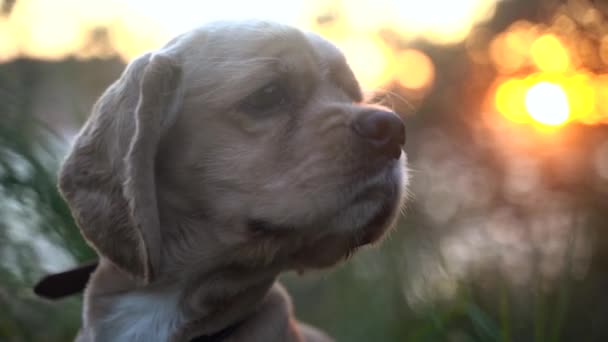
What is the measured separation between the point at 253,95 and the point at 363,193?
52 centimetres

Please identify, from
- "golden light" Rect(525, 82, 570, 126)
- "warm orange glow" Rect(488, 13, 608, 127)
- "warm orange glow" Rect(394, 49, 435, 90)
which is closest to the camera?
"warm orange glow" Rect(488, 13, 608, 127)

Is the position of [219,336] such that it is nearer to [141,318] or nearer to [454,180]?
[141,318]

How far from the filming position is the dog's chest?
2.73 metres

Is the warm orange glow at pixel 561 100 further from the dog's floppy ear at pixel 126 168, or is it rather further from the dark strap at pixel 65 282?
the dark strap at pixel 65 282

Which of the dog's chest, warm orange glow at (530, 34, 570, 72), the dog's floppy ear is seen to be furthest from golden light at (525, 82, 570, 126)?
the dog's chest

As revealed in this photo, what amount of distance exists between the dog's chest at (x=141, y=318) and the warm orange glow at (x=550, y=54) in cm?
301

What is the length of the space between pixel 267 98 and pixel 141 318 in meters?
0.91

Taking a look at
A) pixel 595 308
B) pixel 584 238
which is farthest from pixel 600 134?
pixel 595 308

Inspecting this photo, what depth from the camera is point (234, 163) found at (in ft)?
8.39

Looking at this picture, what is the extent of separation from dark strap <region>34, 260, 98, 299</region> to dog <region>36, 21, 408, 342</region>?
14 centimetres

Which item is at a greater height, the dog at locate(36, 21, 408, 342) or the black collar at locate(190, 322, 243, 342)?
the dog at locate(36, 21, 408, 342)

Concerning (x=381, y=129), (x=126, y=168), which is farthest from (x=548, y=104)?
(x=126, y=168)

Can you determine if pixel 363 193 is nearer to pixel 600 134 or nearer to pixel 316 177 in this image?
pixel 316 177

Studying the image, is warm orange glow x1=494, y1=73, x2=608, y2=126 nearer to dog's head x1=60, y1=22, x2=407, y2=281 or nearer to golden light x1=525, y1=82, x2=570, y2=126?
golden light x1=525, y1=82, x2=570, y2=126
